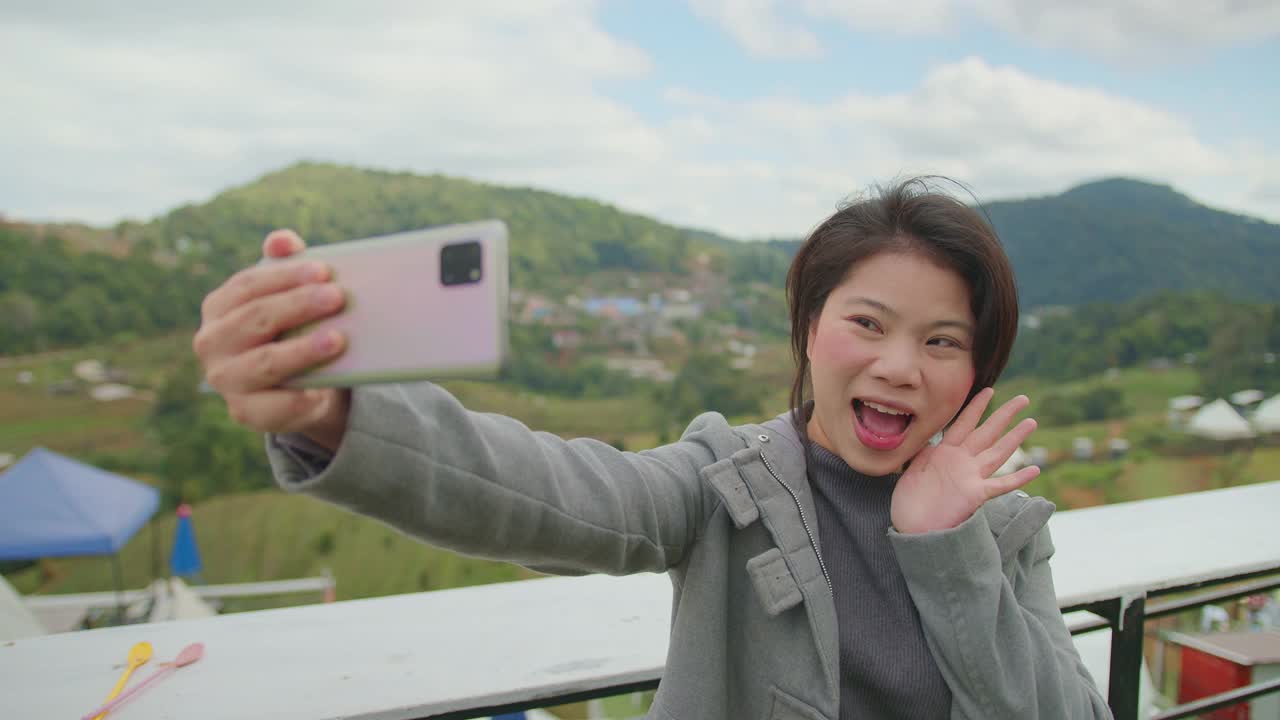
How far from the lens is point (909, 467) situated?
44.1 inches

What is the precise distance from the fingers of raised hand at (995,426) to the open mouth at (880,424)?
0.08 metres

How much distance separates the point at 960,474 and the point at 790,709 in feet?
1.13

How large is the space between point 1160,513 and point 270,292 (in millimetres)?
1822

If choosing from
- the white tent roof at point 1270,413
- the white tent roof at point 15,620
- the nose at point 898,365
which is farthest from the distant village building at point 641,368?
the nose at point 898,365

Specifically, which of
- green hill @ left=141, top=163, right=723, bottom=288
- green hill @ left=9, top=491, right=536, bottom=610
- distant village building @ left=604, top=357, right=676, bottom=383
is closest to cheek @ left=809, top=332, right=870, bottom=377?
green hill @ left=141, top=163, right=723, bottom=288

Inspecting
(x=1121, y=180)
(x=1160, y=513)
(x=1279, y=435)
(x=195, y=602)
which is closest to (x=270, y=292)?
(x=1160, y=513)

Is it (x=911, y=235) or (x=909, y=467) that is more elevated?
(x=911, y=235)

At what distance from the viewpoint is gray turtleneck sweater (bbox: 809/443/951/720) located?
1.02 m

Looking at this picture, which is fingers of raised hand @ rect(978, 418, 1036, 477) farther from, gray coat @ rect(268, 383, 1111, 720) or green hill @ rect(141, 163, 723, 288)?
green hill @ rect(141, 163, 723, 288)

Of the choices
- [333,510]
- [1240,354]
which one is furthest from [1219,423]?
[333,510]

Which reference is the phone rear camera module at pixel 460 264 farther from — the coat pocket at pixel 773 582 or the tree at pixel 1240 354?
the tree at pixel 1240 354

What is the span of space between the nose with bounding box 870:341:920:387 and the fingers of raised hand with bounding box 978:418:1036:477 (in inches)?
4.7

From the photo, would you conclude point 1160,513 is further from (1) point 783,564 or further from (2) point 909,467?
(1) point 783,564

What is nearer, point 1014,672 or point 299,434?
point 299,434
